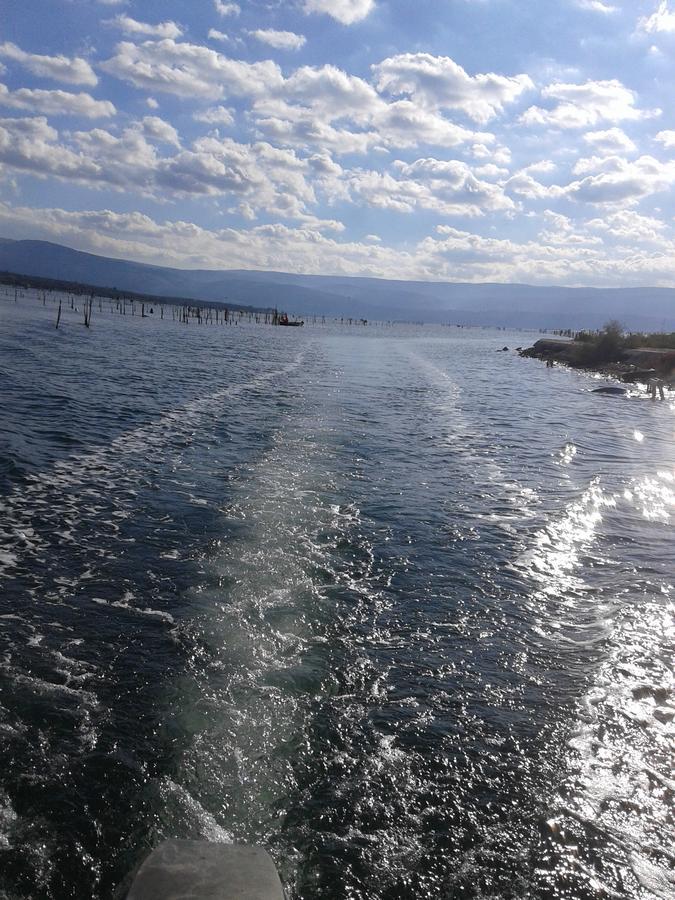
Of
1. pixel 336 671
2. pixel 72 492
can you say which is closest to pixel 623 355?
pixel 72 492

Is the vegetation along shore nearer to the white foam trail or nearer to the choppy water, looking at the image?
the choppy water

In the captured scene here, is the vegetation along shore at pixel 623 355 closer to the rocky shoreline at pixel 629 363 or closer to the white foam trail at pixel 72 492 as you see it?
the rocky shoreline at pixel 629 363

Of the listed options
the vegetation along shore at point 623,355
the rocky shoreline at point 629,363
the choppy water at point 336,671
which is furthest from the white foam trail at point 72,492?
the rocky shoreline at point 629,363

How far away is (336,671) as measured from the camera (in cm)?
718

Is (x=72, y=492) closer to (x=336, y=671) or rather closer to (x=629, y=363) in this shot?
(x=336, y=671)

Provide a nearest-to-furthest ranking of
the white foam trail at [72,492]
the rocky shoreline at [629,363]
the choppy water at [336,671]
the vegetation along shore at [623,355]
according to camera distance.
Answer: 1. the choppy water at [336,671]
2. the white foam trail at [72,492]
3. the rocky shoreline at [629,363]
4. the vegetation along shore at [623,355]

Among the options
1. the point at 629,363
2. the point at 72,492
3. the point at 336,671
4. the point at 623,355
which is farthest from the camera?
the point at 623,355

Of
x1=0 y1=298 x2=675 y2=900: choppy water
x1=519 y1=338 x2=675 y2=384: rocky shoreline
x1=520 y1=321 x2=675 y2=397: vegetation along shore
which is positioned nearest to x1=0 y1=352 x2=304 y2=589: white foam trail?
x1=0 y1=298 x2=675 y2=900: choppy water

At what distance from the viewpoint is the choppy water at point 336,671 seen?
484 cm

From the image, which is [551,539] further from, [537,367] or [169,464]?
[537,367]

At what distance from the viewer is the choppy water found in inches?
191

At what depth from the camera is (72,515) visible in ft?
38.0

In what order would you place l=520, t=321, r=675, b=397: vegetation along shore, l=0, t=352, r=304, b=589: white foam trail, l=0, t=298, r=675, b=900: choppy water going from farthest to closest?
l=520, t=321, r=675, b=397: vegetation along shore
l=0, t=352, r=304, b=589: white foam trail
l=0, t=298, r=675, b=900: choppy water

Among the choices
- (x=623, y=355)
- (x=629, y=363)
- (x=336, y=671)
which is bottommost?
(x=336, y=671)
